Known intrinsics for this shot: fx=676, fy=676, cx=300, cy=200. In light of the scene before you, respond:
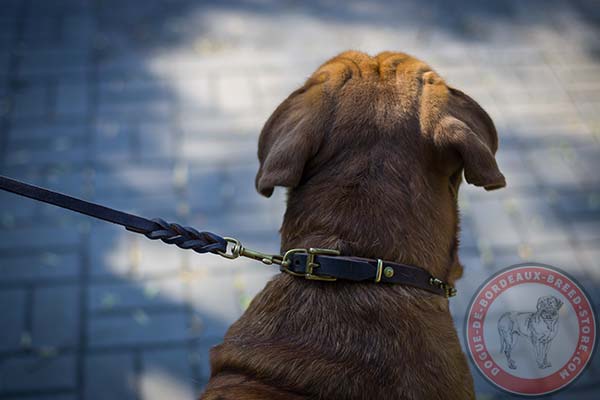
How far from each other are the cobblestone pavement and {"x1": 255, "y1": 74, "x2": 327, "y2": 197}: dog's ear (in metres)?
1.83

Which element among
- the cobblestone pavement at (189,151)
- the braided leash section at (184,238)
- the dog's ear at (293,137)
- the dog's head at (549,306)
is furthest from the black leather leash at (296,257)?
the cobblestone pavement at (189,151)

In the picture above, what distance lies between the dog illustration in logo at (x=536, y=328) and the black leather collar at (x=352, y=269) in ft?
2.73

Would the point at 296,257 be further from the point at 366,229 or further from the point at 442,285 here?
the point at 442,285

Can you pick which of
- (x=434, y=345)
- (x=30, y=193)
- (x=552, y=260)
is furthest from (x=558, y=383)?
(x=30, y=193)

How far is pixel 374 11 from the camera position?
21.5 ft

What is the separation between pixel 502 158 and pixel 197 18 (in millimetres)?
3129

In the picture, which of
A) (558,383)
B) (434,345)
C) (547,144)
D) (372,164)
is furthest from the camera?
(547,144)

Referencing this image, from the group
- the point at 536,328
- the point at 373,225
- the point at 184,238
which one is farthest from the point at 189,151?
the point at 373,225

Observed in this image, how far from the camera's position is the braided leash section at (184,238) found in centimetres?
230

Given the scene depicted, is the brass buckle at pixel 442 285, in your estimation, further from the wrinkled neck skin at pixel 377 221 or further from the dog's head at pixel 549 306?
the dog's head at pixel 549 306

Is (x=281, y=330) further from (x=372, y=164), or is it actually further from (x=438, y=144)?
(x=438, y=144)

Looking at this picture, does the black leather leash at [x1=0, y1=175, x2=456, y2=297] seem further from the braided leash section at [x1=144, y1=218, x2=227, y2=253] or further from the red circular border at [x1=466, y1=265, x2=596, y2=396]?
the red circular border at [x1=466, y1=265, x2=596, y2=396]

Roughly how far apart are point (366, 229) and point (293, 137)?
417 millimetres

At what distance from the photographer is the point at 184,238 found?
2.33 m
